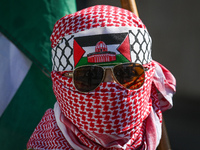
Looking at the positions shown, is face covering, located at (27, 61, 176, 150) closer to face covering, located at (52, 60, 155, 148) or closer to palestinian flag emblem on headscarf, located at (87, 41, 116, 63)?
face covering, located at (52, 60, 155, 148)

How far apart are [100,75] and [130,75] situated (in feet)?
0.46

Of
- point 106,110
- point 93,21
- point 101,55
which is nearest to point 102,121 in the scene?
point 106,110

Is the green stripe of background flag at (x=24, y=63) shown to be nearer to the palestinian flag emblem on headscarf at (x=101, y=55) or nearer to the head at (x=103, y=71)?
the head at (x=103, y=71)

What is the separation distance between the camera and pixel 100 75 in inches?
43.0

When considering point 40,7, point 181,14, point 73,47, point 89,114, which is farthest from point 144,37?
point 181,14

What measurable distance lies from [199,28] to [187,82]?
0.56 meters

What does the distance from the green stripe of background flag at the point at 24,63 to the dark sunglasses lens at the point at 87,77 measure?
26.0 inches

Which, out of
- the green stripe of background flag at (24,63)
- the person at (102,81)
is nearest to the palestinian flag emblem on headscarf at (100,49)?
the person at (102,81)

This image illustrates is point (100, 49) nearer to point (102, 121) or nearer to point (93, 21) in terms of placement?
point (93, 21)

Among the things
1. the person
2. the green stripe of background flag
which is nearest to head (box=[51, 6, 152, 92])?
the person

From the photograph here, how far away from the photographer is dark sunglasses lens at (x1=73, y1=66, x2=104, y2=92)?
1089mm

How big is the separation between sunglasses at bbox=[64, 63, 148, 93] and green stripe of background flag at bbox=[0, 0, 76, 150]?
651 millimetres

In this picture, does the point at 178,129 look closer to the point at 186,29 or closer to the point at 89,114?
the point at 186,29

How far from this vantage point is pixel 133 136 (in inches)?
49.0
